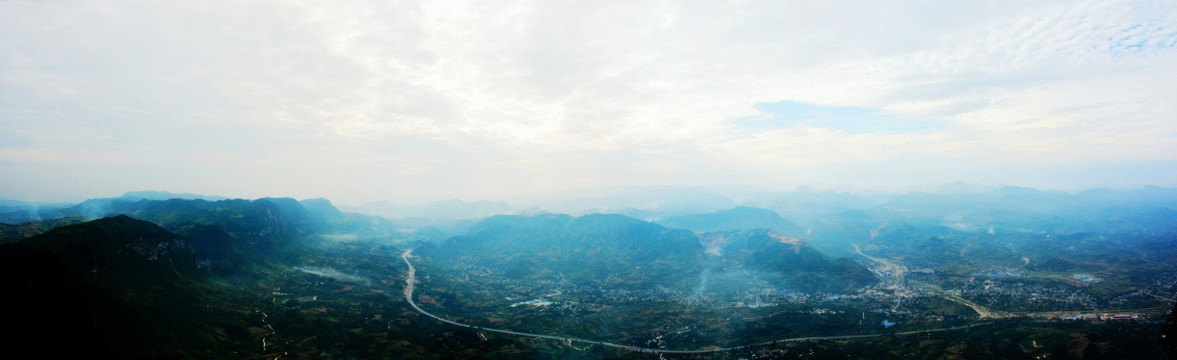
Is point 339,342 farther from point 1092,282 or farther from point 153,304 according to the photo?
point 1092,282

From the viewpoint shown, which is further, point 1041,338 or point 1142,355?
point 1041,338

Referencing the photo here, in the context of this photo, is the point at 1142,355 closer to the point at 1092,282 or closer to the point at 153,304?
the point at 1092,282

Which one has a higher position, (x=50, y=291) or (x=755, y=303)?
(x=50, y=291)

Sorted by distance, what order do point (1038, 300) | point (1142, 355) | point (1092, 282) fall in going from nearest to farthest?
point (1142, 355) < point (1038, 300) < point (1092, 282)

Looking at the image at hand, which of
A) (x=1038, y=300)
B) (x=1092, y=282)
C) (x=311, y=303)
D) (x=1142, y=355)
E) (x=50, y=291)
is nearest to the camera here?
(x=50, y=291)

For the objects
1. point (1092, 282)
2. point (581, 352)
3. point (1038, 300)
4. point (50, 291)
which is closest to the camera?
point (50, 291)

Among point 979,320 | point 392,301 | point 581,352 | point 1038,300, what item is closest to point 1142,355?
point 979,320

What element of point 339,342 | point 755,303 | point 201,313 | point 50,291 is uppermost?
point 50,291

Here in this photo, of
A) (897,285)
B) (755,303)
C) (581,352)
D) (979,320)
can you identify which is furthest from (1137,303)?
(581,352)

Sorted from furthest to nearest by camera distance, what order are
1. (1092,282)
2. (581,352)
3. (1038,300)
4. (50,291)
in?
(1092,282), (1038,300), (581,352), (50,291)
